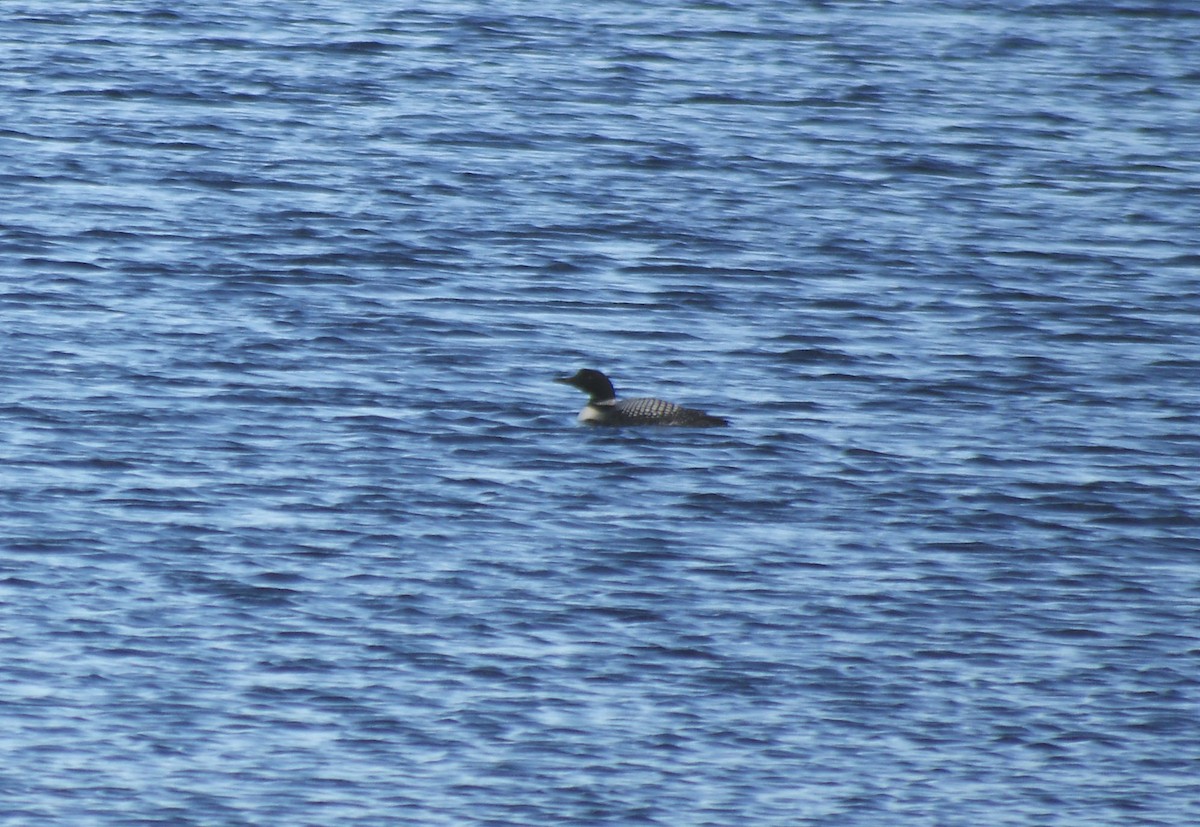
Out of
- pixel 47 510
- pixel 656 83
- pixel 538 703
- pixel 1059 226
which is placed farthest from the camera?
pixel 656 83

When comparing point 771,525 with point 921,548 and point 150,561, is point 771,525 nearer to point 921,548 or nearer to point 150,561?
point 921,548

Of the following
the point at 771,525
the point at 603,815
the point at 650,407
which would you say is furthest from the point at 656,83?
the point at 603,815

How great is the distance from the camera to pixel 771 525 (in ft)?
52.4

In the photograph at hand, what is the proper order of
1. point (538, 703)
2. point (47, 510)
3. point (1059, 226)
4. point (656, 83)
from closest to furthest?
point (538, 703) < point (47, 510) < point (1059, 226) < point (656, 83)

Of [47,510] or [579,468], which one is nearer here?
[47,510]

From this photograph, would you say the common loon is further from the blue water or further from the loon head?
the blue water

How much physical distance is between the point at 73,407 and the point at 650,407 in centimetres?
393

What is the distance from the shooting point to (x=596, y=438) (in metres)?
18.0

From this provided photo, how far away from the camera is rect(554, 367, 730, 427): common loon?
18.0 m

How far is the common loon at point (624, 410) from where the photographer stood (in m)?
18.0

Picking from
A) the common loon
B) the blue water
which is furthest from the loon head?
the blue water

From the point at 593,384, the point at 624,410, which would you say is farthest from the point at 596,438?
the point at 593,384

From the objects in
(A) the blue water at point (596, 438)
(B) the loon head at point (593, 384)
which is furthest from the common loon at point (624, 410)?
(A) the blue water at point (596, 438)

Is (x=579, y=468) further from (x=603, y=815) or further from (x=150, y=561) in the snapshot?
(x=603, y=815)
